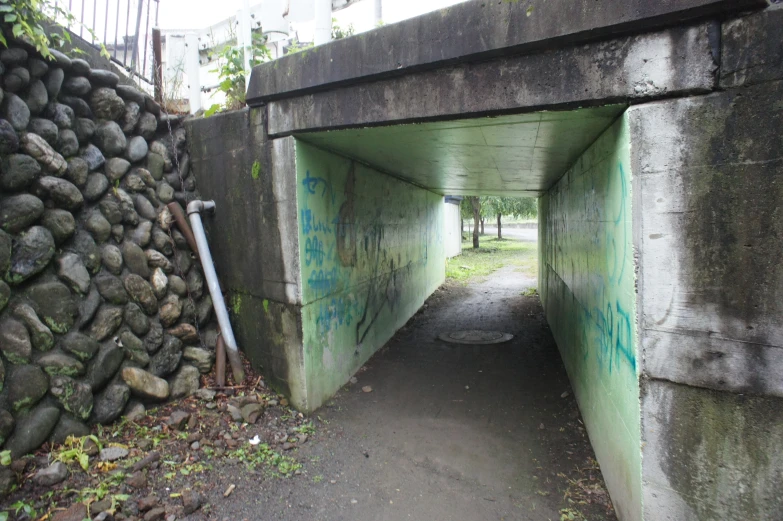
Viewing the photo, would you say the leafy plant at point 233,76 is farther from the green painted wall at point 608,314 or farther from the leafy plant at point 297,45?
the green painted wall at point 608,314

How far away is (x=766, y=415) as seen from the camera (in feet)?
7.11

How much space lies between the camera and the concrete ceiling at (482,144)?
3271mm

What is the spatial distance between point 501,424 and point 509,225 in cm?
5826

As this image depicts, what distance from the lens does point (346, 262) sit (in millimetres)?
5258

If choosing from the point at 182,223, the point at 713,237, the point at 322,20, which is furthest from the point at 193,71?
the point at 713,237

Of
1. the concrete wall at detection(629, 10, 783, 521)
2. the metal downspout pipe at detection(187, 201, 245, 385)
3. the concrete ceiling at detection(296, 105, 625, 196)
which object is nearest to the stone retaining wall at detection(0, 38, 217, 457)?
the metal downspout pipe at detection(187, 201, 245, 385)

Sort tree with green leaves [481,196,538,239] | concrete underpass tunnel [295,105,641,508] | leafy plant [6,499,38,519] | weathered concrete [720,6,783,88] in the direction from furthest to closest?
1. tree with green leaves [481,196,538,239]
2. concrete underpass tunnel [295,105,641,508]
3. leafy plant [6,499,38,519]
4. weathered concrete [720,6,783,88]

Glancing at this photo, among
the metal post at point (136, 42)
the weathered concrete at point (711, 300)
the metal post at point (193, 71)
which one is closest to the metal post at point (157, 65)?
the metal post at point (136, 42)

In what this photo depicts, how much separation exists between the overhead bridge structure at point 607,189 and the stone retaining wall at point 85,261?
0.62 m

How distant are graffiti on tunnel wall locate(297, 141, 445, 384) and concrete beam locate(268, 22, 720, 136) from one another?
→ 75 cm

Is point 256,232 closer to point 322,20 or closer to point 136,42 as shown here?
point 322,20

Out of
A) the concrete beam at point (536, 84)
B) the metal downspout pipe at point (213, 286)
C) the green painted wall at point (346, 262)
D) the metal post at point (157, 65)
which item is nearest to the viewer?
the concrete beam at point (536, 84)

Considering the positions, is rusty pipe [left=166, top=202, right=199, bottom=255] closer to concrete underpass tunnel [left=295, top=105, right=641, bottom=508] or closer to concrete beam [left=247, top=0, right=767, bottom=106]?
concrete underpass tunnel [left=295, top=105, right=641, bottom=508]

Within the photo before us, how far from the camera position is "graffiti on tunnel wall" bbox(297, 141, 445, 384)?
438cm
